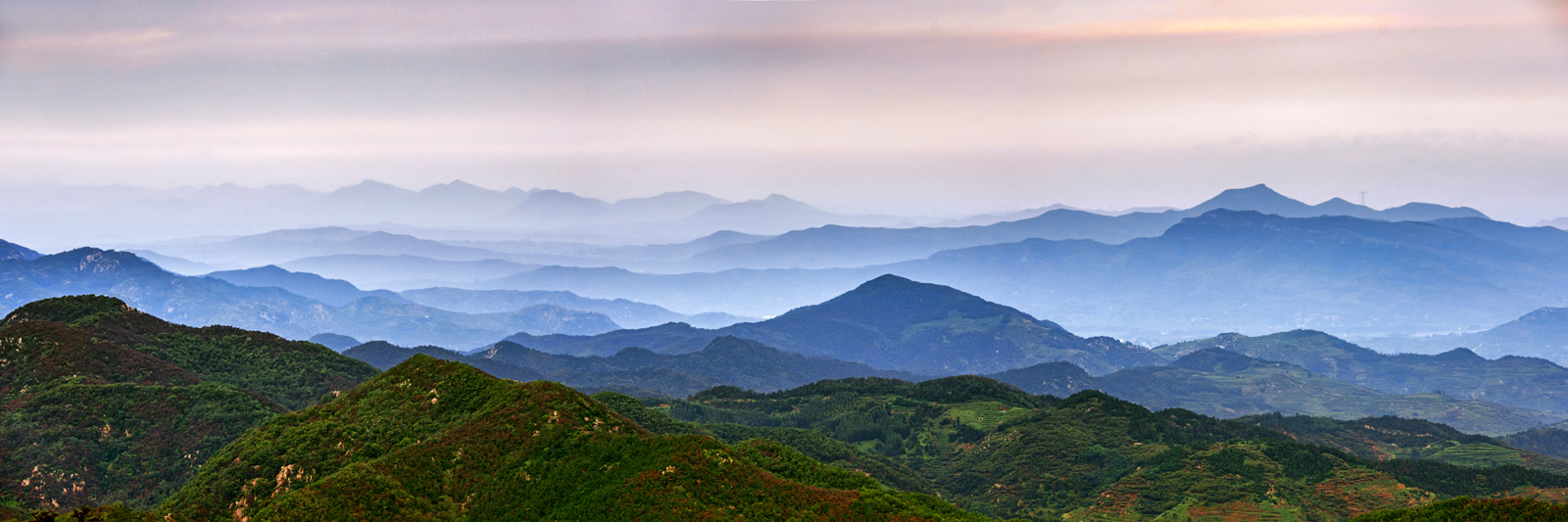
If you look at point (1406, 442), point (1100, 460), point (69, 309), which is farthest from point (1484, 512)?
point (1406, 442)

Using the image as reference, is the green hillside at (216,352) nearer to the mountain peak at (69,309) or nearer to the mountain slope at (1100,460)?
the mountain peak at (69,309)

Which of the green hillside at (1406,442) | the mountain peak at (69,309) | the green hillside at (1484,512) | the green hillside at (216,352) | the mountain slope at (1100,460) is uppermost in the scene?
the mountain peak at (69,309)

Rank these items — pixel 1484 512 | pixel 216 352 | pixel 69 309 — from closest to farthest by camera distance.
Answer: pixel 1484 512 → pixel 69 309 → pixel 216 352

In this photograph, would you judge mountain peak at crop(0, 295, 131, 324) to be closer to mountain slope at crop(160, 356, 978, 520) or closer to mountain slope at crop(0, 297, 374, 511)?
mountain slope at crop(0, 297, 374, 511)

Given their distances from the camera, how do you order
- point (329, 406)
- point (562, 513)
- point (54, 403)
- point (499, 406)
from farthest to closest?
point (54, 403) → point (329, 406) → point (499, 406) → point (562, 513)

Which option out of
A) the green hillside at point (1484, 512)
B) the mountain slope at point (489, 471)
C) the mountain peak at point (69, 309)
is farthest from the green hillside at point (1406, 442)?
the mountain peak at point (69, 309)

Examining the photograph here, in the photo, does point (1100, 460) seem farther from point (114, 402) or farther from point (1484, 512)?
point (114, 402)

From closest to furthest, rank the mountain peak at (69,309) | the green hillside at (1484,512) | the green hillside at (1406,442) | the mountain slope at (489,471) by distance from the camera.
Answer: the green hillside at (1484,512), the mountain slope at (489,471), the mountain peak at (69,309), the green hillside at (1406,442)

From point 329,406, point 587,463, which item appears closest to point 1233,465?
point 587,463

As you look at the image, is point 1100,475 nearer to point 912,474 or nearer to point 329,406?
point 912,474
